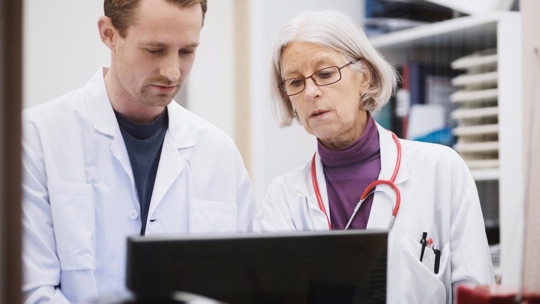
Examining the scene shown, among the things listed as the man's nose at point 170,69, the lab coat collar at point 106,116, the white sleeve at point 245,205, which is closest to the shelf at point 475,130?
the white sleeve at point 245,205

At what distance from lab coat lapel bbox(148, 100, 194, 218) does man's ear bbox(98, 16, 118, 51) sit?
244mm

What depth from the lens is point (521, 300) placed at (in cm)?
73

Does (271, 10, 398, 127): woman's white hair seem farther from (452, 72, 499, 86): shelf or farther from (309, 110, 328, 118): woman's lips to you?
(452, 72, 499, 86): shelf

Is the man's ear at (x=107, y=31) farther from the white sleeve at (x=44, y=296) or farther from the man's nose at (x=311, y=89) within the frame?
the white sleeve at (x=44, y=296)

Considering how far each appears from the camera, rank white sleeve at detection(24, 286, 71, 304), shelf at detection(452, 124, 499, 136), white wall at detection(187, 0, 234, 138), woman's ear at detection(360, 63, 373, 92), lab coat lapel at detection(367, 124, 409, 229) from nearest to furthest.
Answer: white sleeve at detection(24, 286, 71, 304) < lab coat lapel at detection(367, 124, 409, 229) < woman's ear at detection(360, 63, 373, 92) < white wall at detection(187, 0, 234, 138) < shelf at detection(452, 124, 499, 136)

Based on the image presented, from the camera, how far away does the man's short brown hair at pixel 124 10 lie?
1367mm

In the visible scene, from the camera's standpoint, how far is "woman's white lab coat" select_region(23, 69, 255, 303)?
1300 millimetres

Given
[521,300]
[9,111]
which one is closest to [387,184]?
[521,300]

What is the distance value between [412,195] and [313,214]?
262 mm

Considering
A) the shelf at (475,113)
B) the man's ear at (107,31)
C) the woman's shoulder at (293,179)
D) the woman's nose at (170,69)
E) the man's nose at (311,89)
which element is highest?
the man's ear at (107,31)

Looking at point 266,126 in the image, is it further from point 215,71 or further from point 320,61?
point 320,61

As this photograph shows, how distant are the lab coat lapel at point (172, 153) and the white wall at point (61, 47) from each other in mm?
286

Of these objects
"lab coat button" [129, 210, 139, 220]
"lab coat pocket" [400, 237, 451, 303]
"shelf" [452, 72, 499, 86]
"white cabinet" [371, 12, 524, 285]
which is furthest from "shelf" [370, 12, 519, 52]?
"lab coat button" [129, 210, 139, 220]

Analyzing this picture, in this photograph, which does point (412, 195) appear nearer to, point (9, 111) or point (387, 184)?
point (387, 184)
